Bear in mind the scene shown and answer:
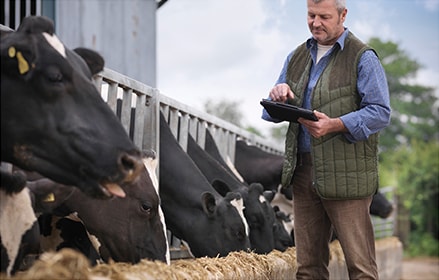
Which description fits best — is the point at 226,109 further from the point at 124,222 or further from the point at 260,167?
the point at 124,222

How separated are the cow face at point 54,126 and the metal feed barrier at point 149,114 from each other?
1.85 meters

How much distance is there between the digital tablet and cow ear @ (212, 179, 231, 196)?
2.21 m

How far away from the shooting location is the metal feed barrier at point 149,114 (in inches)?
190

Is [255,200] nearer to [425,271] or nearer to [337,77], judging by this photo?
[337,77]

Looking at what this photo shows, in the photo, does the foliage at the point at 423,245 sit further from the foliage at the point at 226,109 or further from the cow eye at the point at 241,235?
the foliage at the point at 226,109

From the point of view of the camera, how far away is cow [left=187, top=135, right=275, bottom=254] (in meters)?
5.69

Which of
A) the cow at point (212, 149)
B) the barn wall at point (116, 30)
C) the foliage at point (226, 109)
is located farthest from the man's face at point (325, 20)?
the foliage at point (226, 109)

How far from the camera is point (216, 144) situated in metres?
7.34

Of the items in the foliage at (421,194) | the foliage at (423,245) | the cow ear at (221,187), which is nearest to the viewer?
the cow ear at (221,187)

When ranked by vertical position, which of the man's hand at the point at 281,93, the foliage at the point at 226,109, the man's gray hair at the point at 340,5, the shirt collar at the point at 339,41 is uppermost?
the foliage at the point at 226,109

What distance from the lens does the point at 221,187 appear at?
585 centimetres

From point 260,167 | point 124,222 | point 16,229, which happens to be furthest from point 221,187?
point 16,229

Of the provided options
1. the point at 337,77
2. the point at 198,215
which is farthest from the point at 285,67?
the point at 198,215

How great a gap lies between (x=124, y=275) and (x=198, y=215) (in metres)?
2.61
